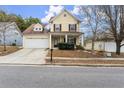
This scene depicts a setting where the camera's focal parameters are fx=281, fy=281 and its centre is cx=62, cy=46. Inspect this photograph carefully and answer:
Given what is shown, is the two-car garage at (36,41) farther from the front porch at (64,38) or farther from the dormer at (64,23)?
the dormer at (64,23)

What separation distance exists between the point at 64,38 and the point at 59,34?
3.74ft

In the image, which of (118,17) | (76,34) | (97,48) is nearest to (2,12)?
(76,34)

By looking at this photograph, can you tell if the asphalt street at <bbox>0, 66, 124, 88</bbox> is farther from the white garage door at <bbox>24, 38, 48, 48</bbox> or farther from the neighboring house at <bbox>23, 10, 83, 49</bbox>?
the white garage door at <bbox>24, 38, 48, 48</bbox>

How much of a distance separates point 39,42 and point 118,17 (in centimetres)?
1527

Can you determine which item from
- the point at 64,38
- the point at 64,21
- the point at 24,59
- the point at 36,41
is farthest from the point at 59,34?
the point at 24,59

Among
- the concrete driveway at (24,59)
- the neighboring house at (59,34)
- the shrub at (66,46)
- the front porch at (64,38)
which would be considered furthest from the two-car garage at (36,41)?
the concrete driveway at (24,59)

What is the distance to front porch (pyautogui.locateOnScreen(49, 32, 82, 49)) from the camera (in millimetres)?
36438

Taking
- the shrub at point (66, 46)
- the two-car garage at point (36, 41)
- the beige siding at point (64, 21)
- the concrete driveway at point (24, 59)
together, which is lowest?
the concrete driveway at point (24, 59)

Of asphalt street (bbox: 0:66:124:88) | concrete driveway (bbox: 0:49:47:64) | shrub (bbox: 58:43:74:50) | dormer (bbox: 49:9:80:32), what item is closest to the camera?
asphalt street (bbox: 0:66:124:88)

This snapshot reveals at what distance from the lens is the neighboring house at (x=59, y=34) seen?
36.5m

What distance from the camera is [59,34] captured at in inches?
1443

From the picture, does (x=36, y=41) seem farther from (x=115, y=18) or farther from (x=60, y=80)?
(x=60, y=80)

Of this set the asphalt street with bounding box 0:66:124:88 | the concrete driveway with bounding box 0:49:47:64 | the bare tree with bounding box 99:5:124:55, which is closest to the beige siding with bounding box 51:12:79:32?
the concrete driveway with bounding box 0:49:47:64

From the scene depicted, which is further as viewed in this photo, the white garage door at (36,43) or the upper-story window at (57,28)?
the white garage door at (36,43)
